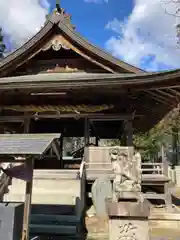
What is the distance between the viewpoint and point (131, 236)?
5.39 meters

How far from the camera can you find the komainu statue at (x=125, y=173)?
5.55 metres

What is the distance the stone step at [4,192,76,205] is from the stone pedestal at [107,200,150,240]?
8.63ft

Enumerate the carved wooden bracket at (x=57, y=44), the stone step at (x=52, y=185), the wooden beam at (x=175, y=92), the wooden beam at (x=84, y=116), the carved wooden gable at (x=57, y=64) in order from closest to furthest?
1. the stone step at (x=52, y=185)
2. the wooden beam at (x=175, y=92)
3. the wooden beam at (x=84, y=116)
4. the carved wooden bracket at (x=57, y=44)
5. the carved wooden gable at (x=57, y=64)

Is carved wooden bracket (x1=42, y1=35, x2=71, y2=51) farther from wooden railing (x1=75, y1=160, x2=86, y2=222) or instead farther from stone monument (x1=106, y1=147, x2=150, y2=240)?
stone monument (x1=106, y1=147, x2=150, y2=240)

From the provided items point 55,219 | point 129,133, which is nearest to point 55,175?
point 55,219

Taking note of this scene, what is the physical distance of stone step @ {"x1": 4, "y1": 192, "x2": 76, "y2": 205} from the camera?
26.1 ft

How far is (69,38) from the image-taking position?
10844 mm

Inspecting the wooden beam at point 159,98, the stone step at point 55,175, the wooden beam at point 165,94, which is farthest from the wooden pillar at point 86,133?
the wooden beam at point 165,94

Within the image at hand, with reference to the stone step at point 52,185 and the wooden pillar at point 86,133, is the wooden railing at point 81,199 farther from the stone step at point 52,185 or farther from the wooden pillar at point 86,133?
the wooden pillar at point 86,133

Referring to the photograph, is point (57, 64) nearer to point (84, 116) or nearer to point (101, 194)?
point (84, 116)

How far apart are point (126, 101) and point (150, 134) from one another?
1666 cm

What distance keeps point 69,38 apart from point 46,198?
663 centimetres

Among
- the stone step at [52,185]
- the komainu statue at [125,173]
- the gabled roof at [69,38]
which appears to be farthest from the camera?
the gabled roof at [69,38]

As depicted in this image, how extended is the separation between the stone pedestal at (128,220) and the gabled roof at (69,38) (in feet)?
21.5
